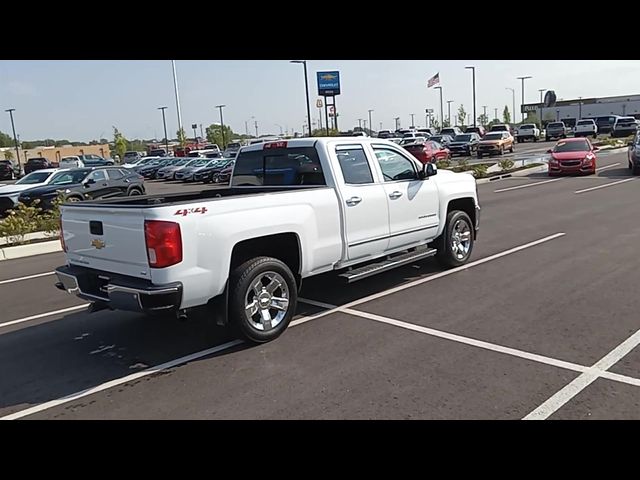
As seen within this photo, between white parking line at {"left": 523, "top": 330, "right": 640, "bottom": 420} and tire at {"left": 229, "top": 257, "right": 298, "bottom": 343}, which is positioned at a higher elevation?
tire at {"left": 229, "top": 257, "right": 298, "bottom": 343}

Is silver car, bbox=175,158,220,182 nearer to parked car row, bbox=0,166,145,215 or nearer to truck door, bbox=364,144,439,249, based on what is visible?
parked car row, bbox=0,166,145,215

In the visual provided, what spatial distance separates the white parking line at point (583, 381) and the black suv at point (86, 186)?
1568cm

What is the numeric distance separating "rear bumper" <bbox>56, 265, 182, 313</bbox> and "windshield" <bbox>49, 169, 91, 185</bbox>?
14.4 metres

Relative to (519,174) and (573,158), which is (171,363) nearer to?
(573,158)

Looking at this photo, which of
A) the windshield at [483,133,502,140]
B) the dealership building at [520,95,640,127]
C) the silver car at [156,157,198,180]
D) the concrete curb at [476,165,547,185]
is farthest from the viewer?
the dealership building at [520,95,640,127]

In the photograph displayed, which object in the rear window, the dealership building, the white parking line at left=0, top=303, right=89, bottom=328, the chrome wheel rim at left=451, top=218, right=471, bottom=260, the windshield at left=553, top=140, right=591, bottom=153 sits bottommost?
the white parking line at left=0, top=303, right=89, bottom=328

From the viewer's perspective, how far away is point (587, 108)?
11012 cm

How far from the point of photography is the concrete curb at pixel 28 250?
11.6 meters

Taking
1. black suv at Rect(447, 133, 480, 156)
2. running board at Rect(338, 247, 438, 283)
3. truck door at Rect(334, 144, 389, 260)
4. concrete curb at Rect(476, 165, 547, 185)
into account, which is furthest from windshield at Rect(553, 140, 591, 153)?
truck door at Rect(334, 144, 389, 260)

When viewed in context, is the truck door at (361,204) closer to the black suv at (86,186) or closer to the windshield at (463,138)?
the black suv at (86,186)

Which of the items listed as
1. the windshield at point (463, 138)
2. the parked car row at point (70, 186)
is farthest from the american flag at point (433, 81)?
the parked car row at point (70, 186)

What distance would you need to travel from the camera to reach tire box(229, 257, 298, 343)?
5.11 m
